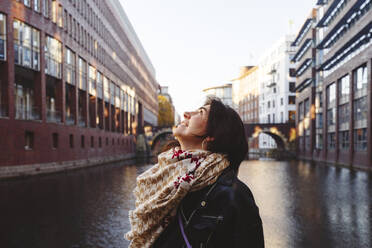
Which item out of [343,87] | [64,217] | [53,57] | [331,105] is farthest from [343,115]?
[64,217]

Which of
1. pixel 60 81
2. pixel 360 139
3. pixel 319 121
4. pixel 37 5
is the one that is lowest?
pixel 360 139

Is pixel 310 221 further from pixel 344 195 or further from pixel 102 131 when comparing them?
pixel 102 131

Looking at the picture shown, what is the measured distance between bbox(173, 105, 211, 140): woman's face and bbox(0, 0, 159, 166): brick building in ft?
69.4

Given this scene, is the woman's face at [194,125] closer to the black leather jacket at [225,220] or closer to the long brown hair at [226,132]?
the long brown hair at [226,132]

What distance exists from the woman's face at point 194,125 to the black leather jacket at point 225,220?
39 centimetres

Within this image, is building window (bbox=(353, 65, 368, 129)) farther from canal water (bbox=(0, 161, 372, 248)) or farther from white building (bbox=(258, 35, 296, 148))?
white building (bbox=(258, 35, 296, 148))

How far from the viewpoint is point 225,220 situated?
69.1 inches

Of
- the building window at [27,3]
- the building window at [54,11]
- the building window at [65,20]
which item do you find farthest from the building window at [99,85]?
the building window at [27,3]

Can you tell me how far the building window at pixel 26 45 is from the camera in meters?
22.3

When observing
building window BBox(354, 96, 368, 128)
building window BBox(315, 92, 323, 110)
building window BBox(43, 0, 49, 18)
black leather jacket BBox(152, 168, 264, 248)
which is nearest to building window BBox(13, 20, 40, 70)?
building window BBox(43, 0, 49, 18)

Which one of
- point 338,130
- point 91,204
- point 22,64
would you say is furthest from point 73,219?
point 338,130

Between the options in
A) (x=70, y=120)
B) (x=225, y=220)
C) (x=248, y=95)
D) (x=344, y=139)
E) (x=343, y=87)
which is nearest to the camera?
(x=225, y=220)

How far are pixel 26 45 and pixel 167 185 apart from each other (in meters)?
24.4

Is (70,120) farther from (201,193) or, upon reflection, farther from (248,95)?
(248,95)
